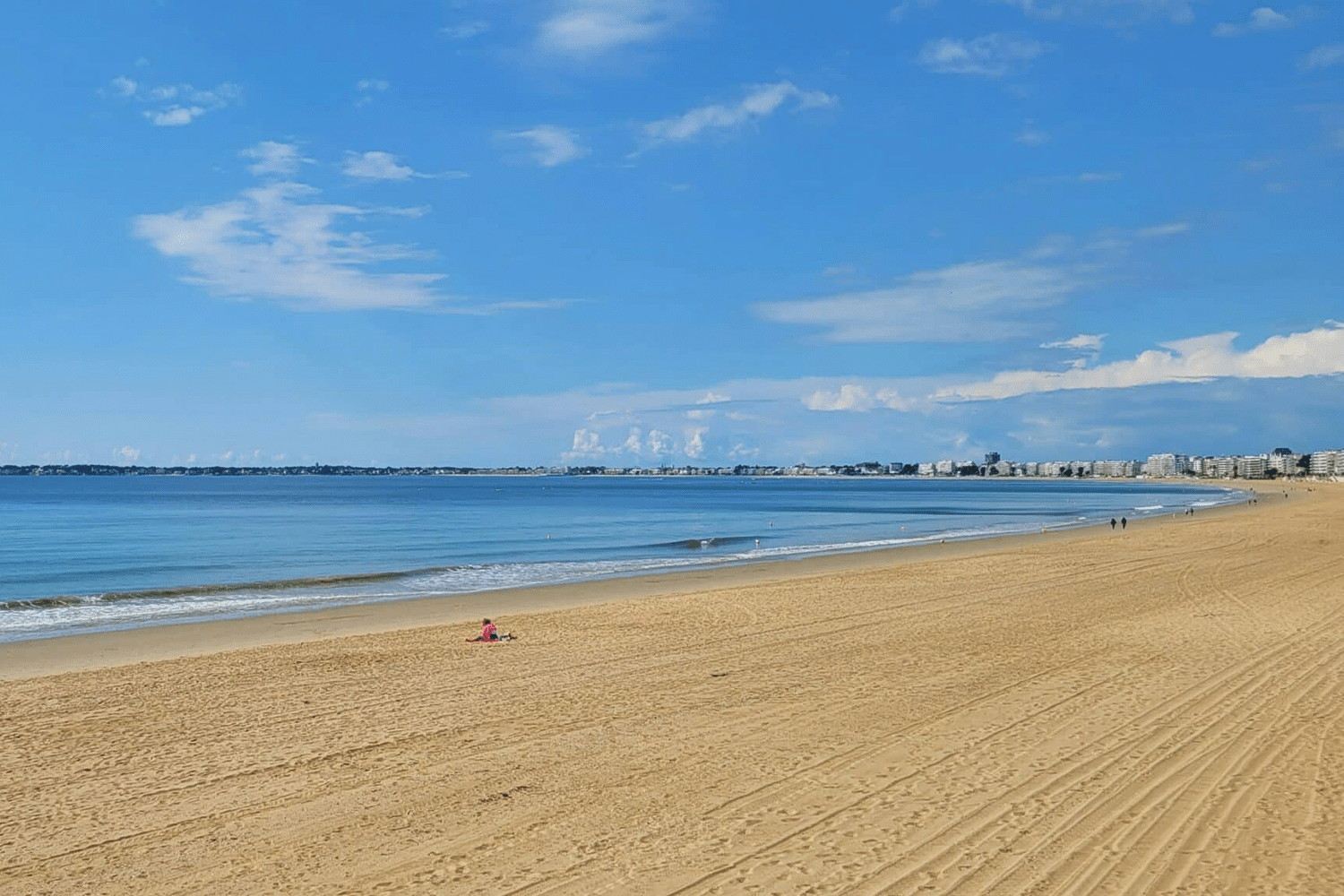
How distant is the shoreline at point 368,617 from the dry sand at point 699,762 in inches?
11.4

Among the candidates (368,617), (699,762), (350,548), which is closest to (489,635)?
(368,617)

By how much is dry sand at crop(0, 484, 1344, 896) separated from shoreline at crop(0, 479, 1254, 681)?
0.29 metres

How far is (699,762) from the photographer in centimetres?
881

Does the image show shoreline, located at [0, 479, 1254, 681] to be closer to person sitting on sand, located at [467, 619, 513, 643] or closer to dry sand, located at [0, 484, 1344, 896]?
dry sand, located at [0, 484, 1344, 896]

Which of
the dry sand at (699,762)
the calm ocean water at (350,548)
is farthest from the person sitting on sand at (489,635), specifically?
the calm ocean water at (350,548)

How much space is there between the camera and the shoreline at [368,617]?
16094 millimetres

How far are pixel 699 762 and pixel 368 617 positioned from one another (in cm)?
1354

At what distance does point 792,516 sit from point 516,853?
208 ft

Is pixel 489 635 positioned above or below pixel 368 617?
above

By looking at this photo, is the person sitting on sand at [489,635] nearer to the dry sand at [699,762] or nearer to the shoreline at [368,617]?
the dry sand at [699,762]

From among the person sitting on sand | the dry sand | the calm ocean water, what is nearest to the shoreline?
the dry sand

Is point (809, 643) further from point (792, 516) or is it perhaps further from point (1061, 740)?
point (792, 516)

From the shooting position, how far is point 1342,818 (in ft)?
23.3

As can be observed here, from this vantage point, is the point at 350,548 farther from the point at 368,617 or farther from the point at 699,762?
the point at 699,762
